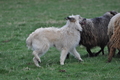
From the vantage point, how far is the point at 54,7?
77.8ft

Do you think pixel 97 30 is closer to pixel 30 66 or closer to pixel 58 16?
pixel 30 66

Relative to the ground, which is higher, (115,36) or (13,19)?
(115,36)

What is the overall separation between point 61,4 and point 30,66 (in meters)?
16.6

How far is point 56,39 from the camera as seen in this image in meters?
9.22

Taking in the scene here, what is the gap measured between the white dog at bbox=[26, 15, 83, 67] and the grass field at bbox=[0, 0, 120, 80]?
16.0 inches


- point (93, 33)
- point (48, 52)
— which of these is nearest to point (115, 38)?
point (93, 33)

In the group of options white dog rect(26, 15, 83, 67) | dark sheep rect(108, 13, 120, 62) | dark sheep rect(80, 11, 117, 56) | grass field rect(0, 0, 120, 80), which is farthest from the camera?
dark sheep rect(80, 11, 117, 56)

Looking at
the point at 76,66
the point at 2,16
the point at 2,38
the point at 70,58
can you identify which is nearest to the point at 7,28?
the point at 2,38

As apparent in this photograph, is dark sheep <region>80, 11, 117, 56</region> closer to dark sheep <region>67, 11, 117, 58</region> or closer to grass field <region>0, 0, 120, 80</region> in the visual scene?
dark sheep <region>67, 11, 117, 58</region>

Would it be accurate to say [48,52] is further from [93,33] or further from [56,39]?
[56,39]

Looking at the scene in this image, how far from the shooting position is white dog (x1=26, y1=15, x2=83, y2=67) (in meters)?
8.95

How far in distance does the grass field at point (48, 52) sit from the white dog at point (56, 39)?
0.41 m

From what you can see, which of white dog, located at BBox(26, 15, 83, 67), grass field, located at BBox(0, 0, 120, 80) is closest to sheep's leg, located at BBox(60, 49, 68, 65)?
white dog, located at BBox(26, 15, 83, 67)

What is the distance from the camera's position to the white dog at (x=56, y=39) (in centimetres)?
895
